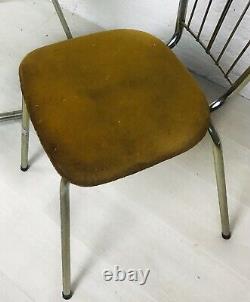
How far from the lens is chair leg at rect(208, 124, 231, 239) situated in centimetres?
92

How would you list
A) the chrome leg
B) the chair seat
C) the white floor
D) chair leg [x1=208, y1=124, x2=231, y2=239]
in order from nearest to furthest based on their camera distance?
the chair seat → chair leg [x1=208, y1=124, x2=231, y2=239] → the white floor → the chrome leg

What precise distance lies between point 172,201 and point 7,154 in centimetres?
47

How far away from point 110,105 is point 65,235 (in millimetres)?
269

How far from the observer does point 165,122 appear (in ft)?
2.80

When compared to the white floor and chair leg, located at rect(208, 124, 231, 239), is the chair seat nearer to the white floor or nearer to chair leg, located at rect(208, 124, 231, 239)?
chair leg, located at rect(208, 124, 231, 239)

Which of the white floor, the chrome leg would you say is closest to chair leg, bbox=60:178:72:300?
the white floor

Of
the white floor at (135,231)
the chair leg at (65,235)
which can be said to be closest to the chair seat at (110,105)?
the chair leg at (65,235)

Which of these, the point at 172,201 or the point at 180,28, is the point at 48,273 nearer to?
the point at 172,201

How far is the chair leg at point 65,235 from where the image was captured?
82 cm

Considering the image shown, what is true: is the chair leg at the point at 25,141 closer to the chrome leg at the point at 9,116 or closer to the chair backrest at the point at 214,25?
the chrome leg at the point at 9,116

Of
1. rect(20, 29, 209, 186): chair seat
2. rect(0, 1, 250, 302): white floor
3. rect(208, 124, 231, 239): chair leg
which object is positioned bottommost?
rect(0, 1, 250, 302): white floor

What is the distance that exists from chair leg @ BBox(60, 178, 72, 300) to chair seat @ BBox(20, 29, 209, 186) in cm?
4

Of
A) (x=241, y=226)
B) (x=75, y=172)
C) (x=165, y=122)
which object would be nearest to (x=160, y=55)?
(x=165, y=122)

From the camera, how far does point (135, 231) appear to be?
1.15 m
